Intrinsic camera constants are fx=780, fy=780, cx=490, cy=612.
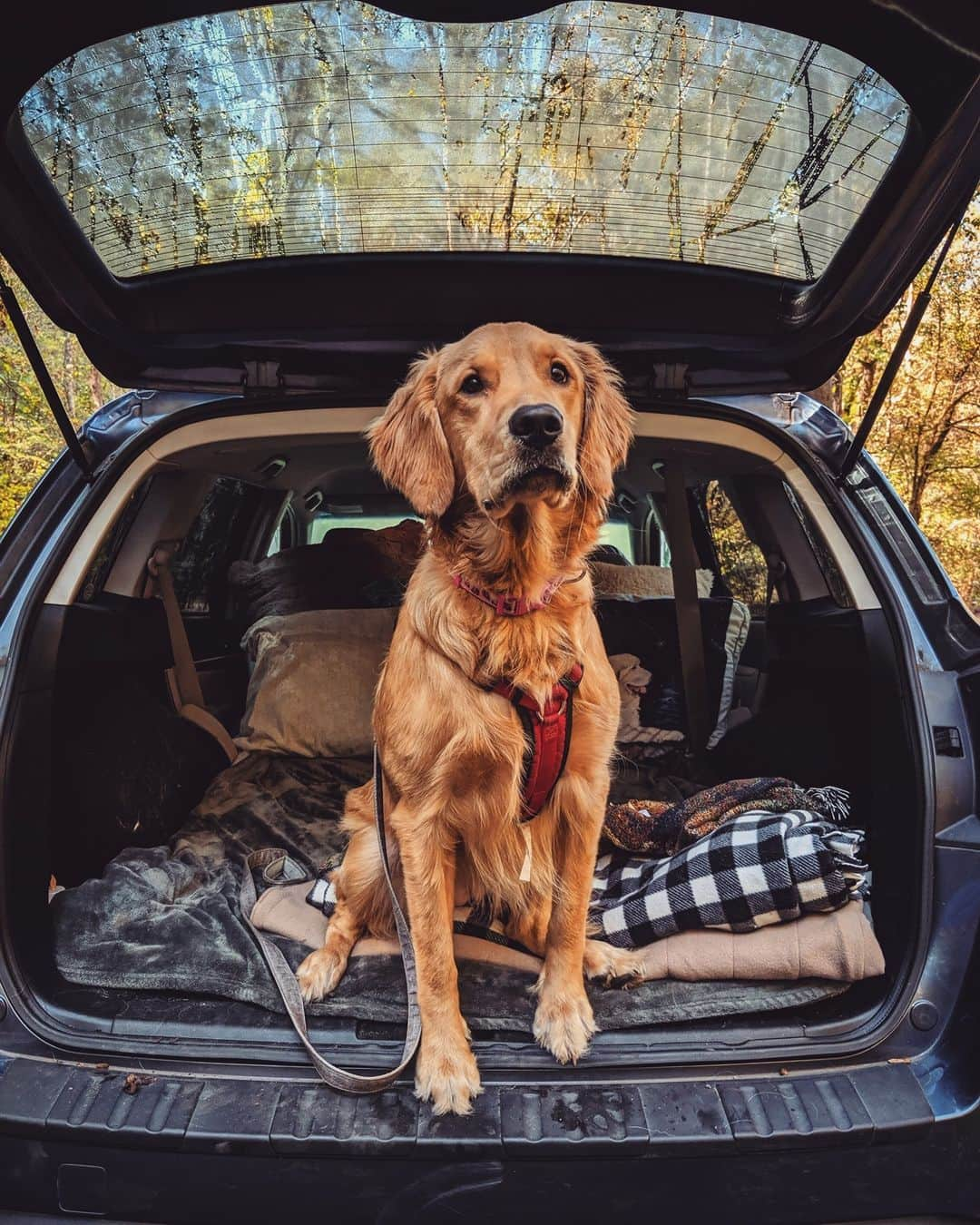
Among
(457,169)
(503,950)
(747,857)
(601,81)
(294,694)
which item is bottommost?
(294,694)

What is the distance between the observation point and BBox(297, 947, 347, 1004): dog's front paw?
1696 mm

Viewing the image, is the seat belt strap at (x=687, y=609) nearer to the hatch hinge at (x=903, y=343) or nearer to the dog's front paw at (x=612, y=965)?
the hatch hinge at (x=903, y=343)

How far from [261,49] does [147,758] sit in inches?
72.7

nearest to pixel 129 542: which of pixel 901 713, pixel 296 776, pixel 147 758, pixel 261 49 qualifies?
pixel 147 758

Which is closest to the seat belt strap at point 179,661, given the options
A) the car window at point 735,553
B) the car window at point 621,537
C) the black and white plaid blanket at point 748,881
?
the black and white plaid blanket at point 748,881

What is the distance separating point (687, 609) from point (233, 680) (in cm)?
193

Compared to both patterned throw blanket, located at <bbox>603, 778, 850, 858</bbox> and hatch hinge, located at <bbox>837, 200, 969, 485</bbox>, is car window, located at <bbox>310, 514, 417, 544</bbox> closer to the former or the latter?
patterned throw blanket, located at <bbox>603, 778, 850, 858</bbox>

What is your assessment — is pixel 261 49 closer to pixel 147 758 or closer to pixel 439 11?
pixel 439 11

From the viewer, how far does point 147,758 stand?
7.69ft

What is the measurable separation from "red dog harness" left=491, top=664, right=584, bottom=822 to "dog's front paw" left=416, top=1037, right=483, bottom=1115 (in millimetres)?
516

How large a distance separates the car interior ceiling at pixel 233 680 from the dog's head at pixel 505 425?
1.85ft

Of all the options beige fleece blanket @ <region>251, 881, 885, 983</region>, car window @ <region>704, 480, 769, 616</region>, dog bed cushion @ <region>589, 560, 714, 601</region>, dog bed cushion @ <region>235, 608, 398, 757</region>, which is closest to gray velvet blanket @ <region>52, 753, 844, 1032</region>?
Result: beige fleece blanket @ <region>251, 881, 885, 983</region>

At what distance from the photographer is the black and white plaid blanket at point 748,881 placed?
1.65 metres

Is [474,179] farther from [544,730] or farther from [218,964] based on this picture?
[218,964]
